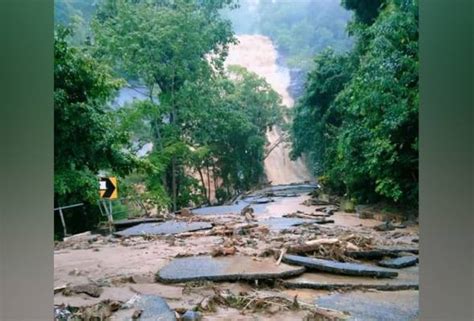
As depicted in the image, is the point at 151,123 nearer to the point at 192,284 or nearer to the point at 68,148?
the point at 68,148

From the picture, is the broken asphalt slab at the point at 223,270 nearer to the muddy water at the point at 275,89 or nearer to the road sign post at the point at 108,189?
the road sign post at the point at 108,189

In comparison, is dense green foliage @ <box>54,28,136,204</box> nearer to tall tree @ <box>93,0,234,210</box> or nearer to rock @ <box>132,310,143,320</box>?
rock @ <box>132,310,143,320</box>

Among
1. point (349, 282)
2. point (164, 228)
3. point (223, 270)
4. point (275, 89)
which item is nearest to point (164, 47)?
point (275, 89)

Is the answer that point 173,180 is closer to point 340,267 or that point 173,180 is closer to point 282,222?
point 282,222

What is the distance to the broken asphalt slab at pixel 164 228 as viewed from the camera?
14.3 feet

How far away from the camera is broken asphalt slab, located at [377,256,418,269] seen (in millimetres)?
2724

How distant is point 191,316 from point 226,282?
2.15 feet

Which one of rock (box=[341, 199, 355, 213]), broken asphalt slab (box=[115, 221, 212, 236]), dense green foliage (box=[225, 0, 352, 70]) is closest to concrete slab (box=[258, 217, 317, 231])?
broken asphalt slab (box=[115, 221, 212, 236])

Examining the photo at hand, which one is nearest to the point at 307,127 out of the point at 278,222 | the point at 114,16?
the point at 278,222

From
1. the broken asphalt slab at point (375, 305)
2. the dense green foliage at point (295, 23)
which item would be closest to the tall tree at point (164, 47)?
the dense green foliage at point (295, 23)

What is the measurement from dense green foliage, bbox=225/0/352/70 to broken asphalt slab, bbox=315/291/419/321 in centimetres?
763

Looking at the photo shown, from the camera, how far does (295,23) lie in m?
10.1
